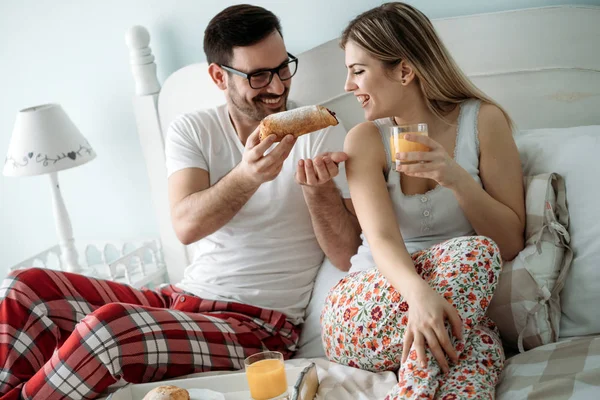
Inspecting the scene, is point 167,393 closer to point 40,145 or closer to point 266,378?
point 266,378

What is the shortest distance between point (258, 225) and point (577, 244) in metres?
0.86

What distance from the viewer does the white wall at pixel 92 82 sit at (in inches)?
95.8

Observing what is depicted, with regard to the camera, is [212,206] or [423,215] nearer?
[423,215]

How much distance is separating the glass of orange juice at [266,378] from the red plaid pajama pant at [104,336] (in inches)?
11.7

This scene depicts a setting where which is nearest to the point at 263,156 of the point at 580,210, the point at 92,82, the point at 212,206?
the point at 212,206

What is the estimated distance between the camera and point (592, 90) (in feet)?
6.13

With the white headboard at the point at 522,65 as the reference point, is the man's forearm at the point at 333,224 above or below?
below

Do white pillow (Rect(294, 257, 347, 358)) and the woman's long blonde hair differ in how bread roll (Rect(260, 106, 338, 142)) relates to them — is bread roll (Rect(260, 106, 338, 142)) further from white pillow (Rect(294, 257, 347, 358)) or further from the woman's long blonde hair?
white pillow (Rect(294, 257, 347, 358))

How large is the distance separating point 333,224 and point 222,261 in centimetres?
35

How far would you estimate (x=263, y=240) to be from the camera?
6.37 feet

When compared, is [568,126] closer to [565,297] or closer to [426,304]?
[565,297]

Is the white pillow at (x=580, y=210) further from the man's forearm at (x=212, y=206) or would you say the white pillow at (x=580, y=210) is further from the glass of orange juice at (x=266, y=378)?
the man's forearm at (x=212, y=206)

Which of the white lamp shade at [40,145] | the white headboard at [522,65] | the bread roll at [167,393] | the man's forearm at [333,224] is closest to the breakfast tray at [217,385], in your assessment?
the bread roll at [167,393]

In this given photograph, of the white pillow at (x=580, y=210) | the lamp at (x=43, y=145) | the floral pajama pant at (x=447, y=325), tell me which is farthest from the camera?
the lamp at (x=43, y=145)
